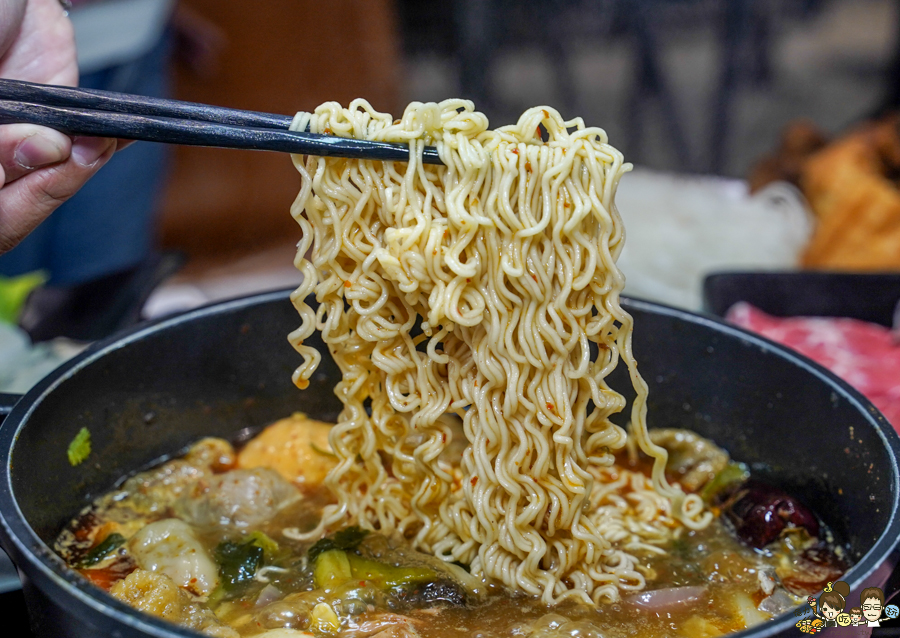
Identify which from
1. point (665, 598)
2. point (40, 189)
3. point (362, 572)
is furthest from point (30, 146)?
point (665, 598)

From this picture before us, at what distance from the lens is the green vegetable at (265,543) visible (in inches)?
75.4

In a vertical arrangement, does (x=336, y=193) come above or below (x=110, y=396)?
above

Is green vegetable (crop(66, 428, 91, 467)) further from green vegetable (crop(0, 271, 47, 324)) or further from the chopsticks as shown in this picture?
green vegetable (crop(0, 271, 47, 324))

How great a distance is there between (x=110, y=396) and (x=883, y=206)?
3.52m

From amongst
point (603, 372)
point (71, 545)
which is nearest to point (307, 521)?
point (71, 545)

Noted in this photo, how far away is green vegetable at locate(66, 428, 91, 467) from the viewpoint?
6.33ft

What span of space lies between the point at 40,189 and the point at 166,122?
16.1 inches

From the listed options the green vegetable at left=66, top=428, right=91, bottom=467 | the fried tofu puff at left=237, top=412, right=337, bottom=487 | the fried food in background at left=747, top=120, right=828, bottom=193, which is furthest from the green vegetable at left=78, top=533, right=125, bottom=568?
the fried food in background at left=747, top=120, right=828, bottom=193

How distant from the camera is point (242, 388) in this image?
7.65 ft

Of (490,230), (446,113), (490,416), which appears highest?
(446,113)

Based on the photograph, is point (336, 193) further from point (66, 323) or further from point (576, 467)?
point (66, 323)

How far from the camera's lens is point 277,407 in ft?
7.95

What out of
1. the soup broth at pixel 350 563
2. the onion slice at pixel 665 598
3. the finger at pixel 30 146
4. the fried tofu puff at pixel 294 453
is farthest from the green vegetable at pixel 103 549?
the onion slice at pixel 665 598

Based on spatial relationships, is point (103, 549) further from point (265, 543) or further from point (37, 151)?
point (37, 151)
